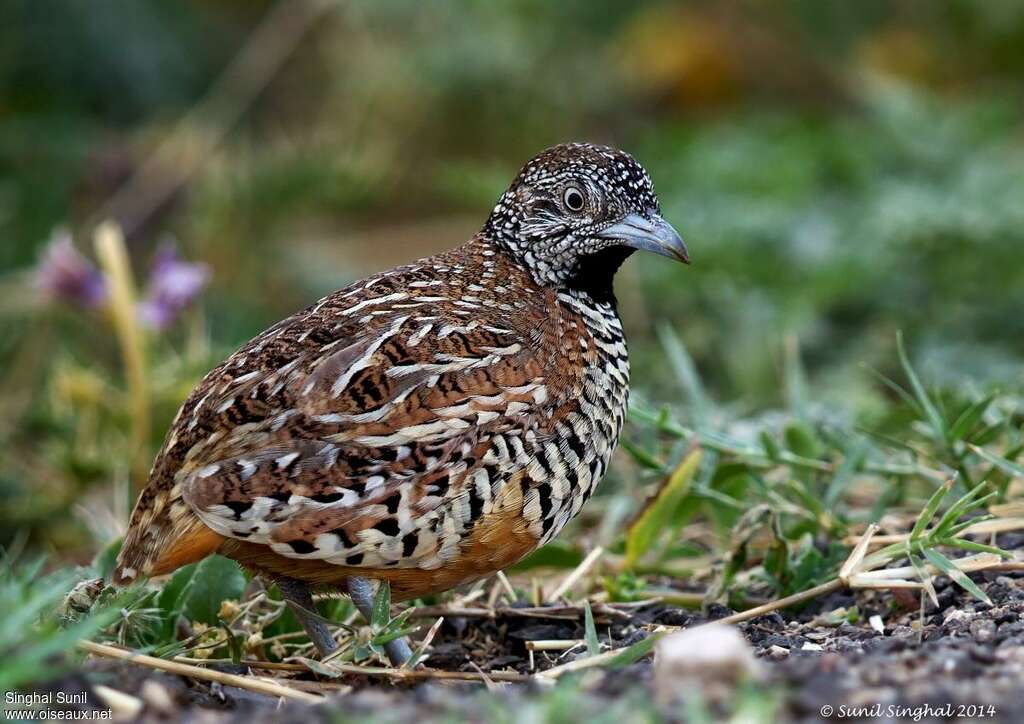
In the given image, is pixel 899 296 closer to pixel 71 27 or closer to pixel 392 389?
pixel 392 389

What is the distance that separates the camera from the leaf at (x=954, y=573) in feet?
11.2

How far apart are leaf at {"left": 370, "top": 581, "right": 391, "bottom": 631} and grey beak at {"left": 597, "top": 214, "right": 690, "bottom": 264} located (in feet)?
3.81

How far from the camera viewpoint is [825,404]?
5395 millimetres

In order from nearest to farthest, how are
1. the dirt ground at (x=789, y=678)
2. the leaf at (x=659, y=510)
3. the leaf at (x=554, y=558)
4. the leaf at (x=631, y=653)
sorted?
the dirt ground at (x=789, y=678) → the leaf at (x=631, y=653) → the leaf at (x=659, y=510) → the leaf at (x=554, y=558)

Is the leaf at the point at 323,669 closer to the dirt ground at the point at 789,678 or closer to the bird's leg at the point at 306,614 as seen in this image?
the dirt ground at the point at 789,678

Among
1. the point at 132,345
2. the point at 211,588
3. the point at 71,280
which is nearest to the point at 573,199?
the point at 211,588

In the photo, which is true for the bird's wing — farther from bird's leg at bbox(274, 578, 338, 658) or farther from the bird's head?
the bird's head

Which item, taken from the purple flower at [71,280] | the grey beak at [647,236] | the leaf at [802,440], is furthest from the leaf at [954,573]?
the purple flower at [71,280]

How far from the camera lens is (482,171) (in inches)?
282

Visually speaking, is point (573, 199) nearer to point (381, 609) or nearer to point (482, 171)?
point (381, 609)

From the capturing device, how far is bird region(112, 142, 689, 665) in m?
3.31

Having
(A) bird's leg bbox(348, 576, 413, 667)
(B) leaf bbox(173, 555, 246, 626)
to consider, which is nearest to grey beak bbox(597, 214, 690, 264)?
(A) bird's leg bbox(348, 576, 413, 667)

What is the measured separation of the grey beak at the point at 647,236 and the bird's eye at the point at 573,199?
101 millimetres

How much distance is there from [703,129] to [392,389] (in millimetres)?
5738
